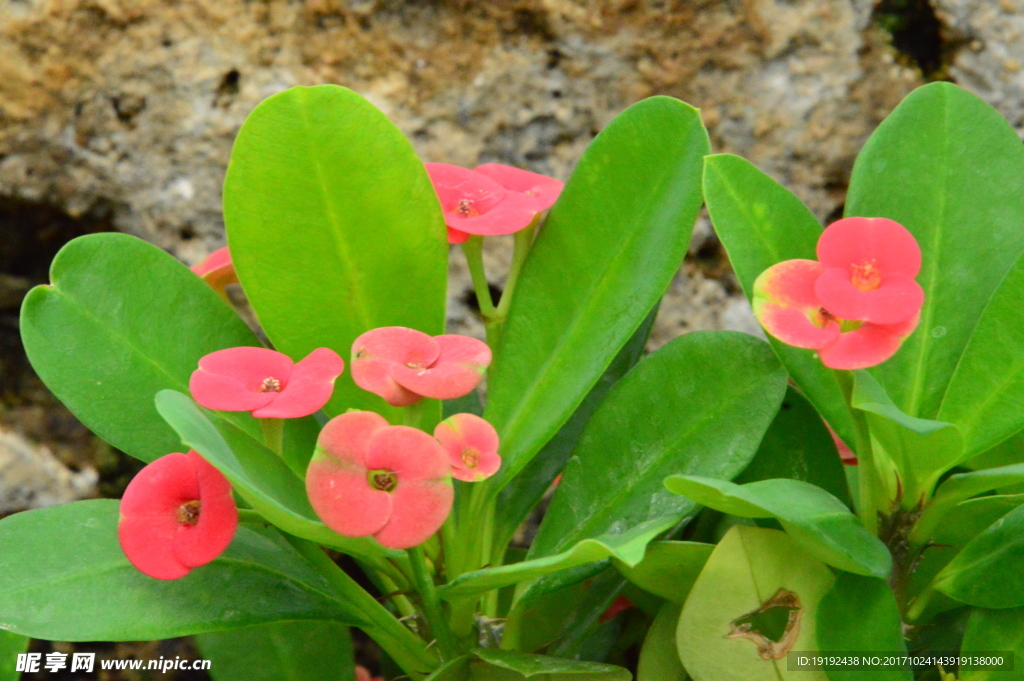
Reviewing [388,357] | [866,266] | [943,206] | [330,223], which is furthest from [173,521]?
[943,206]

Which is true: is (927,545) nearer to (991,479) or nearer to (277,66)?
(991,479)

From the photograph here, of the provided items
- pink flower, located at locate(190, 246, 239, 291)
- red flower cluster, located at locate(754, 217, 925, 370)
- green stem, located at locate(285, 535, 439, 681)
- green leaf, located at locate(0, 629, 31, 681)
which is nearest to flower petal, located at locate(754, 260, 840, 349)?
red flower cluster, located at locate(754, 217, 925, 370)

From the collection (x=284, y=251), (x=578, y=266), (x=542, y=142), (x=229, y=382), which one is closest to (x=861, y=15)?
(x=542, y=142)

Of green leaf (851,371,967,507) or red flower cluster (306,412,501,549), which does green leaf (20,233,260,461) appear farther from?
green leaf (851,371,967,507)

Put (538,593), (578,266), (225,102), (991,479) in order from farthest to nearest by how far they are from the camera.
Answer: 1. (225,102)
2. (578,266)
3. (538,593)
4. (991,479)

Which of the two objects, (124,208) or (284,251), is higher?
(284,251)
